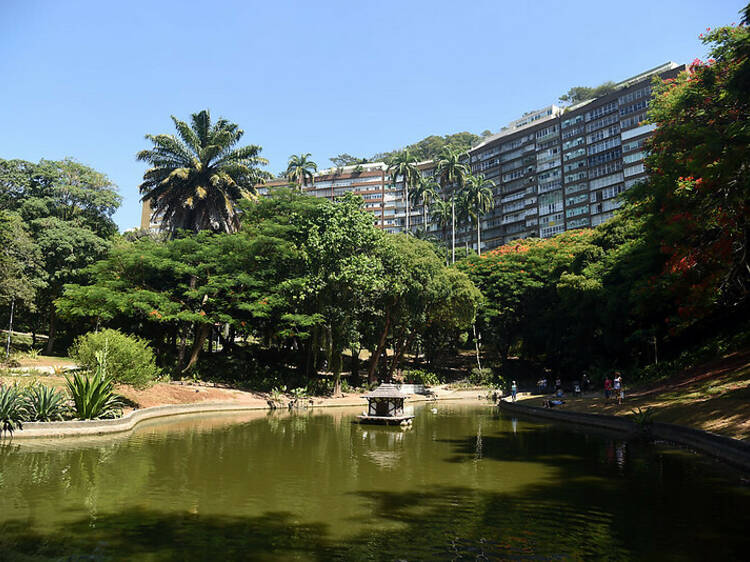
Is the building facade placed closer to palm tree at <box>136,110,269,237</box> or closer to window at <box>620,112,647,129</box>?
window at <box>620,112,647,129</box>

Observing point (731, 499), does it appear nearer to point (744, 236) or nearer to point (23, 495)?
point (744, 236)

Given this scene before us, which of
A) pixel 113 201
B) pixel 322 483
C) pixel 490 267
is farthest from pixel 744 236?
pixel 113 201

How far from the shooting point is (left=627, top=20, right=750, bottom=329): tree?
16438 millimetres

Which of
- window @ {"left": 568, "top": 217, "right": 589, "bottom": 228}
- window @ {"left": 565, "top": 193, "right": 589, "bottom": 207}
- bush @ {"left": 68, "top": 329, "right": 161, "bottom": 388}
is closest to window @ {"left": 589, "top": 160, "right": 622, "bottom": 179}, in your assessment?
window @ {"left": 565, "top": 193, "right": 589, "bottom": 207}

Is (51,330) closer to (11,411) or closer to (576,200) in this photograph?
(11,411)

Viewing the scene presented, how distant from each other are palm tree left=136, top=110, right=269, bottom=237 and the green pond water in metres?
29.0

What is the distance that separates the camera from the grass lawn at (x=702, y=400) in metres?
18.9

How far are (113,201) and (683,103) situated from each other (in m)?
52.0

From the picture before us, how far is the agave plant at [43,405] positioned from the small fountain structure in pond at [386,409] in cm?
1375

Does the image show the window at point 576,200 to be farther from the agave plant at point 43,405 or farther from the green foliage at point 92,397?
the agave plant at point 43,405

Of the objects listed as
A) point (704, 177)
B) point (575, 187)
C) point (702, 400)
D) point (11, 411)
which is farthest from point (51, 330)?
point (575, 187)

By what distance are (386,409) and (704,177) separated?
709 inches

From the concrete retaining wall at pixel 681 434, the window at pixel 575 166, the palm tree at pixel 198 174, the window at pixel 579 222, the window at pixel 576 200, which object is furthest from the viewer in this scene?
the window at pixel 575 166

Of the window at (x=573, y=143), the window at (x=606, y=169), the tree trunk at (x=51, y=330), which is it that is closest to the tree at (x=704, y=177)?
the tree trunk at (x=51, y=330)
